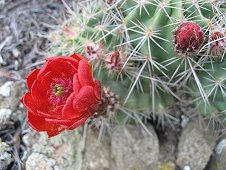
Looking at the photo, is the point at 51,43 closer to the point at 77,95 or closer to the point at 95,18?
the point at 95,18

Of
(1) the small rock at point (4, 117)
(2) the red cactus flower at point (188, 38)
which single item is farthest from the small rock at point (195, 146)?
(1) the small rock at point (4, 117)

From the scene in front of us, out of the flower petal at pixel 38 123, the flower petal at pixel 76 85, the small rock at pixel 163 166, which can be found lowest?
the small rock at pixel 163 166

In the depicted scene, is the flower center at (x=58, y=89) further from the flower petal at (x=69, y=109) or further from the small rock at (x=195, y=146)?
the small rock at (x=195, y=146)

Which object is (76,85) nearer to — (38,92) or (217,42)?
(38,92)

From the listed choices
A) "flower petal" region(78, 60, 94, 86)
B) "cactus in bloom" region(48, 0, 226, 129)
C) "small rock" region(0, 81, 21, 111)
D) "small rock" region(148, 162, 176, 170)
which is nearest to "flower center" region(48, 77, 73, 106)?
"flower petal" region(78, 60, 94, 86)

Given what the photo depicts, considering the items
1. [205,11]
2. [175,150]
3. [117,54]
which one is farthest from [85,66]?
[175,150]

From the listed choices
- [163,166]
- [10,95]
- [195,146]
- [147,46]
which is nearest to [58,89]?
[147,46]
